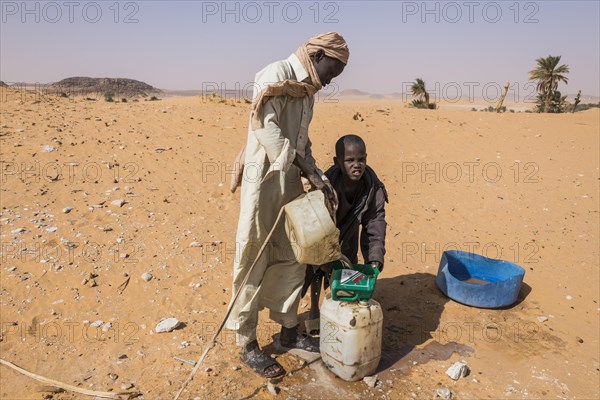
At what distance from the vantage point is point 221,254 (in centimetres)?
454

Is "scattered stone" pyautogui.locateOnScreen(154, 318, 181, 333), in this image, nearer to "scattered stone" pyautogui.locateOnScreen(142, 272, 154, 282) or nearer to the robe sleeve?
"scattered stone" pyautogui.locateOnScreen(142, 272, 154, 282)

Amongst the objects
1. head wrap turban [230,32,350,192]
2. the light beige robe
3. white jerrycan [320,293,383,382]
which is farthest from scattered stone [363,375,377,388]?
head wrap turban [230,32,350,192]

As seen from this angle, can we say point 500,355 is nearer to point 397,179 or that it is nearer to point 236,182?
point 236,182

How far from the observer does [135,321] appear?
352 centimetres

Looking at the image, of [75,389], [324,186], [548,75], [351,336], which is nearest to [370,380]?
[351,336]

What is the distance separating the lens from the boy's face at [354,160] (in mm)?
2881

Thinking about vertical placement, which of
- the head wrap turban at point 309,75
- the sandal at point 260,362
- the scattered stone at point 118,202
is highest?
the head wrap turban at point 309,75

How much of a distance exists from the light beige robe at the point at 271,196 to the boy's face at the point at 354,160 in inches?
9.6

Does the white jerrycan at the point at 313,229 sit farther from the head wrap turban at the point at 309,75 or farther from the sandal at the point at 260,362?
the sandal at the point at 260,362

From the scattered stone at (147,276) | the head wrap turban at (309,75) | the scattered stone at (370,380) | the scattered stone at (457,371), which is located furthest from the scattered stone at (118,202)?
the scattered stone at (457,371)

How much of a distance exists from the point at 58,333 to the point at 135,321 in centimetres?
55

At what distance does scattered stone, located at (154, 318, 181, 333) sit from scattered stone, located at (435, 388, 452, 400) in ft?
6.41

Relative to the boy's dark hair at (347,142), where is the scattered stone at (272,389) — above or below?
below

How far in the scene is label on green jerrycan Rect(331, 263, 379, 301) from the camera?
8.71 feet
